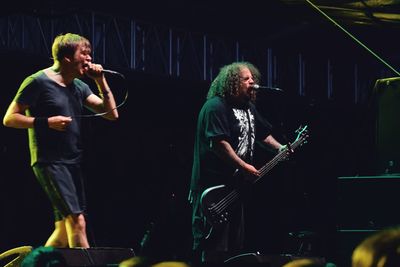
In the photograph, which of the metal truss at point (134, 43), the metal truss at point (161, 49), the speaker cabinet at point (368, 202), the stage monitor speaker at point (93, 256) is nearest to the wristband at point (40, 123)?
the stage monitor speaker at point (93, 256)

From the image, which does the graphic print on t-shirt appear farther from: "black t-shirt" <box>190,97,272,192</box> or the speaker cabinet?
the speaker cabinet

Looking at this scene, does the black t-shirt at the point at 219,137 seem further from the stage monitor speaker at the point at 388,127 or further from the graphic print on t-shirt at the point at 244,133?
the stage monitor speaker at the point at 388,127

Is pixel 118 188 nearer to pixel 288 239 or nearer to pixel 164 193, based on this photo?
pixel 164 193

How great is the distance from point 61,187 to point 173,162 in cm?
524

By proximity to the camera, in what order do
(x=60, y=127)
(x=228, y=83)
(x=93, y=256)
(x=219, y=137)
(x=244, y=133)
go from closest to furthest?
(x=93, y=256) → (x=60, y=127) → (x=219, y=137) → (x=244, y=133) → (x=228, y=83)

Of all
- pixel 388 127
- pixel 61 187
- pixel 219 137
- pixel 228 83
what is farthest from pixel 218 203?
pixel 388 127

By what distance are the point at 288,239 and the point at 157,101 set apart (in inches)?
111

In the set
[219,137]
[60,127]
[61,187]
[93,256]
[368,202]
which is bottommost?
[93,256]

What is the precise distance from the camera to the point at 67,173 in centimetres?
530

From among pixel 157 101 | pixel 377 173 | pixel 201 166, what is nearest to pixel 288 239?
pixel 157 101

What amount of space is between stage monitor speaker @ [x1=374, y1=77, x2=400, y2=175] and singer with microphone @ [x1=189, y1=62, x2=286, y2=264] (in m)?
1.26

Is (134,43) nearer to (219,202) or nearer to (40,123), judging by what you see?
(219,202)

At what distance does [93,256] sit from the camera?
445cm

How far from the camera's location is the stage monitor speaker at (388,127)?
499 cm
